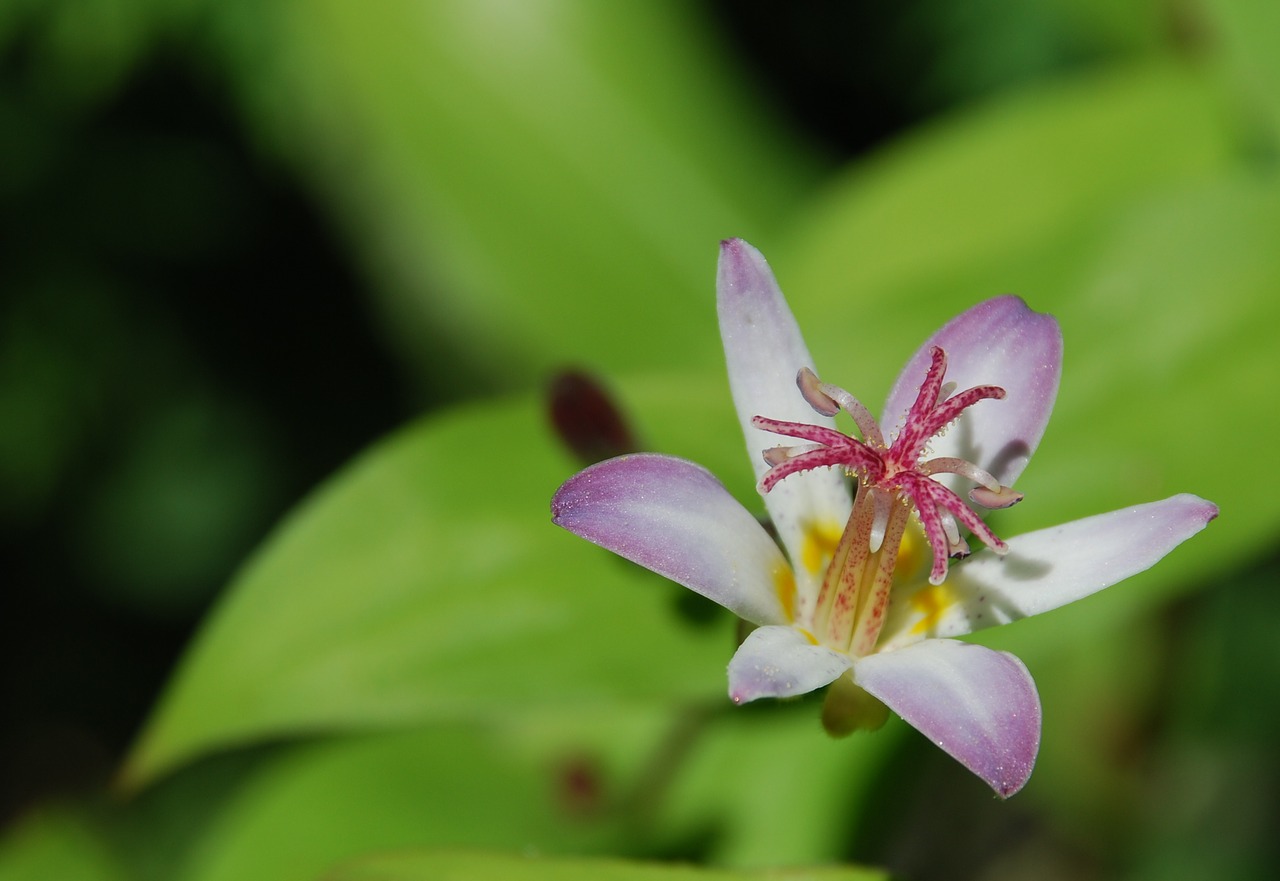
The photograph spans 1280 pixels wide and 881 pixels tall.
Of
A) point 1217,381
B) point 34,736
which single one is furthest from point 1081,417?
point 34,736

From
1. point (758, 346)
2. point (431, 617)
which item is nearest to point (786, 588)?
point (758, 346)

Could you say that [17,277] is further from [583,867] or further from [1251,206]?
[1251,206]

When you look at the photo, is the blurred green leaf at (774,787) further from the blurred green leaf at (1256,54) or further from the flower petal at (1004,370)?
the blurred green leaf at (1256,54)

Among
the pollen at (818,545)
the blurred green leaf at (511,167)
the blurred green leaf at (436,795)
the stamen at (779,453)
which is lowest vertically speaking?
the blurred green leaf at (436,795)

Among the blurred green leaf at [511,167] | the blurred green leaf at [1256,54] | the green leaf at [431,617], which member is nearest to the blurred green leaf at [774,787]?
the green leaf at [431,617]

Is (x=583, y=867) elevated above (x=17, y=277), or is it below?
below

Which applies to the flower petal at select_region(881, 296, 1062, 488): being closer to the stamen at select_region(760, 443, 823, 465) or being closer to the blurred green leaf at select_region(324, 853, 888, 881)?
the stamen at select_region(760, 443, 823, 465)

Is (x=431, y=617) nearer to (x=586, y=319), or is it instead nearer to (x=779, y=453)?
(x=779, y=453)

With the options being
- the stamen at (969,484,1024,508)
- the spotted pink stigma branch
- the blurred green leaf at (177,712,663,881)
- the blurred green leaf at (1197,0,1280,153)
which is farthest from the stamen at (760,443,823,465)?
the blurred green leaf at (1197,0,1280,153)
